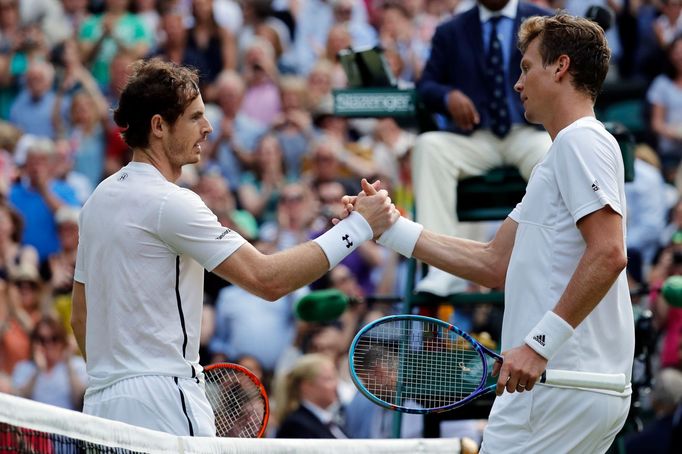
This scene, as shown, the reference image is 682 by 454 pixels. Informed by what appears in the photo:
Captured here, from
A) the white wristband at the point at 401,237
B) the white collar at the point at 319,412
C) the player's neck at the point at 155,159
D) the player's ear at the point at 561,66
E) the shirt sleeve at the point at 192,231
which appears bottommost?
the white collar at the point at 319,412

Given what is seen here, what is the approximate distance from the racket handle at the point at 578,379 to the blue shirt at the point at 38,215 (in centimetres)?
757

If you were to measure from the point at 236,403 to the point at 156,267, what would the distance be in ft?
3.15

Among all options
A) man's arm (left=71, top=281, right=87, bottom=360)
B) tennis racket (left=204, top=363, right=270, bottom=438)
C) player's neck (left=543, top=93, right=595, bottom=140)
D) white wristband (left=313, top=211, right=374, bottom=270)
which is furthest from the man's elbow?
man's arm (left=71, top=281, right=87, bottom=360)

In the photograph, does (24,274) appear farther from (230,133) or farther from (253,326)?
(230,133)

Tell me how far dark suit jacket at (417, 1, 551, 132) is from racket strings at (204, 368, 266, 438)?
2717mm

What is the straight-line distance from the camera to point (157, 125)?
4.99m

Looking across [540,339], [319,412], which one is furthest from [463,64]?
[540,339]

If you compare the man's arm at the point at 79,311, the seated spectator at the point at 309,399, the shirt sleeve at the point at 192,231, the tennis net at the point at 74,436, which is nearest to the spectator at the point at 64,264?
the seated spectator at the point at 309,399

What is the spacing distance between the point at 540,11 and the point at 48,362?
4.79 m

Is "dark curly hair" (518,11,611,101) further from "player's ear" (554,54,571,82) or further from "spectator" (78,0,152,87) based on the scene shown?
"spectator" (78,0,152,87)

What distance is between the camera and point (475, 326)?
28.7 feet

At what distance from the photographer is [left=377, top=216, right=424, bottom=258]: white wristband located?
5582 mm

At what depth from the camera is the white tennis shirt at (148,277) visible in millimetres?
4793

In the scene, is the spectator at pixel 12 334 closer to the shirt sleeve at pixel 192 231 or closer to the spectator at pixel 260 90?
the spectator at pixel 260 90
